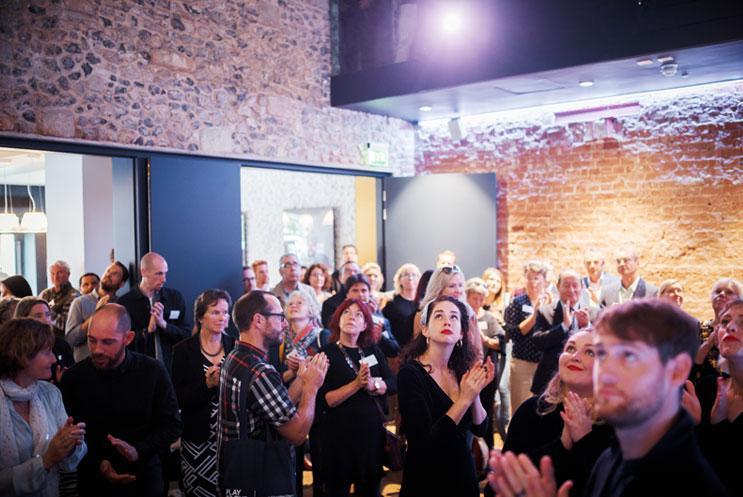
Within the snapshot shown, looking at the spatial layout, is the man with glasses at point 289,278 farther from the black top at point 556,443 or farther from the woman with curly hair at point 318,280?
the black top at point 556,443

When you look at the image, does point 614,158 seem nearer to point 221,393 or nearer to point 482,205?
point 482,205

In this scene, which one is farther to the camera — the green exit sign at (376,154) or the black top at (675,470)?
the green exit sign at (376,154)

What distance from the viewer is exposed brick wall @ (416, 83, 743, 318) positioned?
7.00 metres

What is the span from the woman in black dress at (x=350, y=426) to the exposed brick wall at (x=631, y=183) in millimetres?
4589

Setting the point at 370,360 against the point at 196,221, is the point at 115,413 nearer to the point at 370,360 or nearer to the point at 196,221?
the point at 370,360

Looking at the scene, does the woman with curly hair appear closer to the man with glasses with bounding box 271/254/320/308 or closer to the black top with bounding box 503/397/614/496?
the man with glasses with bounding box 271/254/320/308

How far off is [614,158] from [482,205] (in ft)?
5.39

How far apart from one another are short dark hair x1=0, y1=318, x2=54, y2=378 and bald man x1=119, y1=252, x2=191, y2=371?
2.20m

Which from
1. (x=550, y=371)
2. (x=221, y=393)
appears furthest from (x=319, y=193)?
(x=221, y=393)

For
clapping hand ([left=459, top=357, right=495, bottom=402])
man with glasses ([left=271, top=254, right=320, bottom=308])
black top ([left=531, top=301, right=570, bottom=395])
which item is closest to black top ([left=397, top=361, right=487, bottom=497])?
clapping hand ([left=459, top=357, right=495, bottom=402])

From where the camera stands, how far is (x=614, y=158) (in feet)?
25.2

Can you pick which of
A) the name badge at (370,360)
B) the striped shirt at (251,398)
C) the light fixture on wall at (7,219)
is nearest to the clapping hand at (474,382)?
the striped shirt at (251,398)

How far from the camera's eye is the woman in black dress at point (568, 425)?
7.45 feet

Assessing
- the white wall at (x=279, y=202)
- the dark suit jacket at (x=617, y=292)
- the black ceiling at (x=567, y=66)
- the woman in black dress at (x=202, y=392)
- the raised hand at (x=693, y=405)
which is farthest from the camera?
the white wall at (x=279, y=202)
